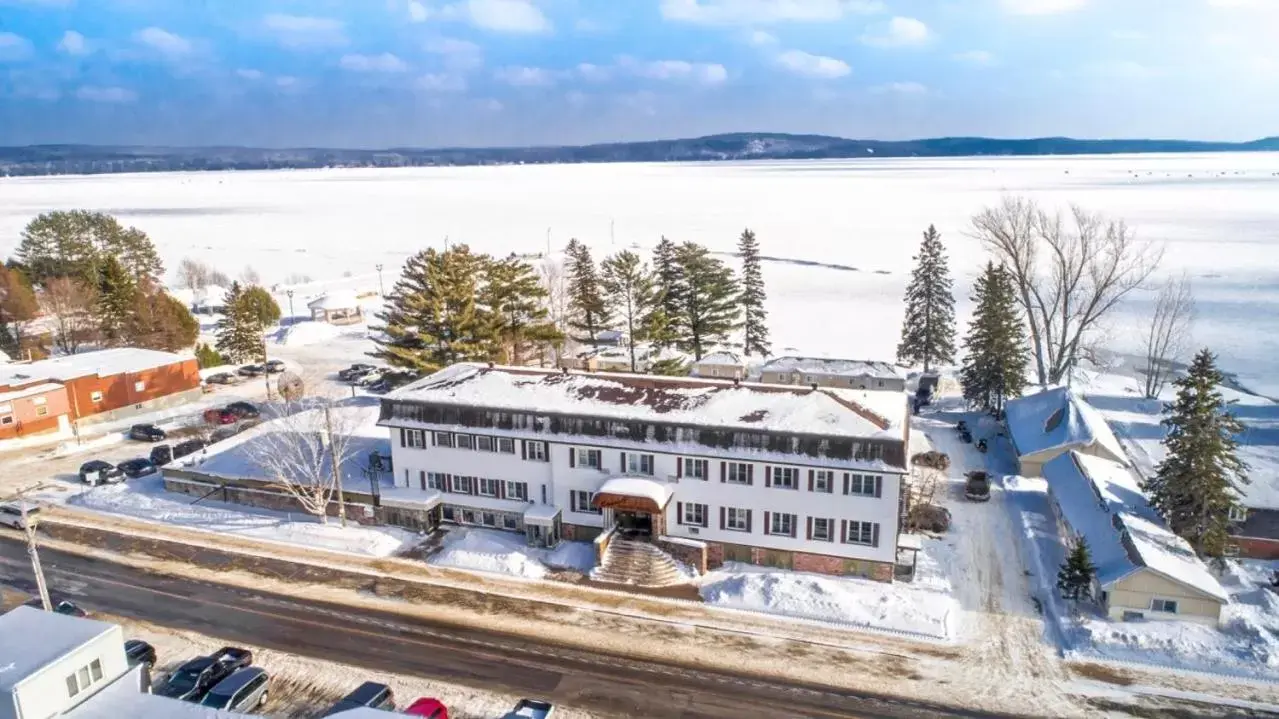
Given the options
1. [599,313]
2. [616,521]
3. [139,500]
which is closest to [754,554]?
[616,521]

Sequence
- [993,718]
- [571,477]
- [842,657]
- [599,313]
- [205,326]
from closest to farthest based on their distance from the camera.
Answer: [993,718], [842,657], [571,477], [599,313], [205,326]

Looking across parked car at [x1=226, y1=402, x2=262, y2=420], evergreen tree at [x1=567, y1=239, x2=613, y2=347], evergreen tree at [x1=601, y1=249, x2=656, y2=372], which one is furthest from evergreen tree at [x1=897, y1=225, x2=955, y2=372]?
parked car at [x1=226, y1=402, x2=262, y2=420]

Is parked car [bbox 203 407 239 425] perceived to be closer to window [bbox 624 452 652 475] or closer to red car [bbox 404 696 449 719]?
window [bbox 624 452 652 475]

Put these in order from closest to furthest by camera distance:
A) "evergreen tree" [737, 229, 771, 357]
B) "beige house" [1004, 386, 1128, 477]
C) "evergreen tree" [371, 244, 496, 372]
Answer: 1. "beige house" [1004, 386, 1128, 477]
2. "evergreen tree" [371, 244, 496, 372]
3. "evergreen tree" [737, 229, 771, 357]

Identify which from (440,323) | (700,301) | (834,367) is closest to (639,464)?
(440,323)

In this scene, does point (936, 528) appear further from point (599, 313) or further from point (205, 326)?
point (205, 326)
